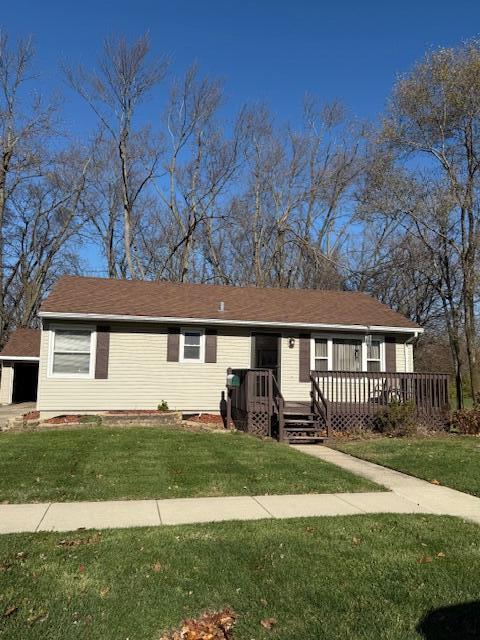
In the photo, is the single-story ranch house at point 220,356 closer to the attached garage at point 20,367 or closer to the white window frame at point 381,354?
the white window frame at point 381,354

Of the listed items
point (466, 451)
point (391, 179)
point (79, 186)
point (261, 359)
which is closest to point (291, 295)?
point (261, 359)

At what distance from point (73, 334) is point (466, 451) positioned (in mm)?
10284

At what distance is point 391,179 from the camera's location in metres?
21.4

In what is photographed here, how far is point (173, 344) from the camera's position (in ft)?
50.6

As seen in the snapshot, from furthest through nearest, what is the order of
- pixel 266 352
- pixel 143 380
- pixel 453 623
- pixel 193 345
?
1. pixel 266 352
2. pixel 193 345
3. pixel 143 380
4. pixel 453 623

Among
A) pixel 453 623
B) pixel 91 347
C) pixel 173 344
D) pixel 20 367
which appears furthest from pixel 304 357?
pixel 20 367

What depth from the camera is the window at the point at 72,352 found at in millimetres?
14562

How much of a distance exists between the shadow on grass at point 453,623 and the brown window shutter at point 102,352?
1219 cm

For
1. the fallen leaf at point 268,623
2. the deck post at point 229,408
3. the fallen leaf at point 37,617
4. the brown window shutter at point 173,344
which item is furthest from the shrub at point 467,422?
the fallen leaf at point 37,617

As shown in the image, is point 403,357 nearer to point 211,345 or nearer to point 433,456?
point 211,345

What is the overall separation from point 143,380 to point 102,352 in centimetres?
139

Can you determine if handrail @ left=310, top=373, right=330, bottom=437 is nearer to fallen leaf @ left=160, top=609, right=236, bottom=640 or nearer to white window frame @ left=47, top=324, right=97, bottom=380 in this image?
white window frame @ left=47, top=324, right=97, bottom=380

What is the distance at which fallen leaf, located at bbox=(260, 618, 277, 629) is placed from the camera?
349 cm

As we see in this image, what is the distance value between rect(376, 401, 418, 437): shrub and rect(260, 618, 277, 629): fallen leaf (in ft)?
33.3
